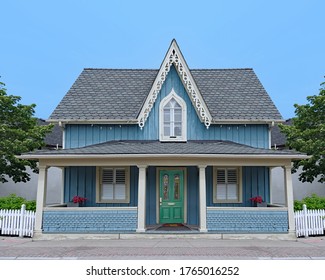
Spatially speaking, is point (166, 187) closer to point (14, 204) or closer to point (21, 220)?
point (21, 220)

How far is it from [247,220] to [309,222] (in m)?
2.76

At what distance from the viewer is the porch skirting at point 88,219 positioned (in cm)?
1417

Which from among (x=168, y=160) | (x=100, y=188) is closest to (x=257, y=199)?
(x=168, y=160)

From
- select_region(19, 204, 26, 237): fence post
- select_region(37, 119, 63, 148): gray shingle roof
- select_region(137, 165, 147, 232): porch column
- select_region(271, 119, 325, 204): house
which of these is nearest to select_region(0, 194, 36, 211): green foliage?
select_region(19, 204, 26, 237): fence post

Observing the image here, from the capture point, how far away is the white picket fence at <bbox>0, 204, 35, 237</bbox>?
14430 mm

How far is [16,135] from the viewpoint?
1941cm

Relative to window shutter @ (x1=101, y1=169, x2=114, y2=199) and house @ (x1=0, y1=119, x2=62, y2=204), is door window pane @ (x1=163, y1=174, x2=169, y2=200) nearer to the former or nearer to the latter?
window shutter @ (x1=101, y1=169, x2=114, y2=199)

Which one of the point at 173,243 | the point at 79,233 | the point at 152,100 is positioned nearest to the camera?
the point at 173,243

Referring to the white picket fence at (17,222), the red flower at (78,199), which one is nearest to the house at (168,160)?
the red flower at (78,199)

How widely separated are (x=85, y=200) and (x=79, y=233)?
2.39 m

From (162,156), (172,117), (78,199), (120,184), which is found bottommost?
(78,199)
